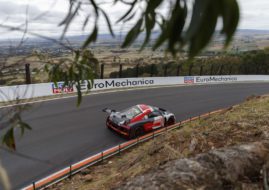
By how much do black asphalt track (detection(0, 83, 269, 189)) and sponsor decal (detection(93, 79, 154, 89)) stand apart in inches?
66.8

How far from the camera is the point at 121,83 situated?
24.9 metres

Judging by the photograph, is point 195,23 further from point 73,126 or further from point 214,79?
point 214,79

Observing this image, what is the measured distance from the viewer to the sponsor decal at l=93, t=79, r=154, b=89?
23.1m

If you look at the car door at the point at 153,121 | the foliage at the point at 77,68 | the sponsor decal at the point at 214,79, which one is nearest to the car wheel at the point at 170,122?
the car door at the point at 153,121

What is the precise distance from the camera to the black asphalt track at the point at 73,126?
29.5 feet

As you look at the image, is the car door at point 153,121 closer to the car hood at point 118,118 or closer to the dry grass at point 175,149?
the car hood at point 118,118

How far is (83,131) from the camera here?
501 inches

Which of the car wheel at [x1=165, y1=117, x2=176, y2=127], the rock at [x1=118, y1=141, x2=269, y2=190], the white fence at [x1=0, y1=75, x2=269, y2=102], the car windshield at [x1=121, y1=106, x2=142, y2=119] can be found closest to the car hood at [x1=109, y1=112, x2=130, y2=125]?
the car windshield at [x1=121, y1=106, x2=142, y2=119]

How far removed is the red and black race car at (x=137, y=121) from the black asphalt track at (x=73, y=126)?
0.43 metres

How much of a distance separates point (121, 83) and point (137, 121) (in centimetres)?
1320

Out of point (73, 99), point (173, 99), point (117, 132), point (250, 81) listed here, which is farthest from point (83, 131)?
point (250, 81)

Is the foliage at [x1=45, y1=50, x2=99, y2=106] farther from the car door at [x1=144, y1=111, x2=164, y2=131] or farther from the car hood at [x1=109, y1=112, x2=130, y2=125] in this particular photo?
the car door at [x1=144, y1=111, x2=164, y2=131]

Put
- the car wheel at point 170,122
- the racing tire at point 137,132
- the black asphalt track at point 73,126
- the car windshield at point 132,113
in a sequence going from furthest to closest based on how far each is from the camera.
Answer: the car wheel at point 170,122
the car windshield at point 132,113
the racing tire at point 137,132
the black asphalt track at point 73,126

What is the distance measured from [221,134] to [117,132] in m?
5.67
